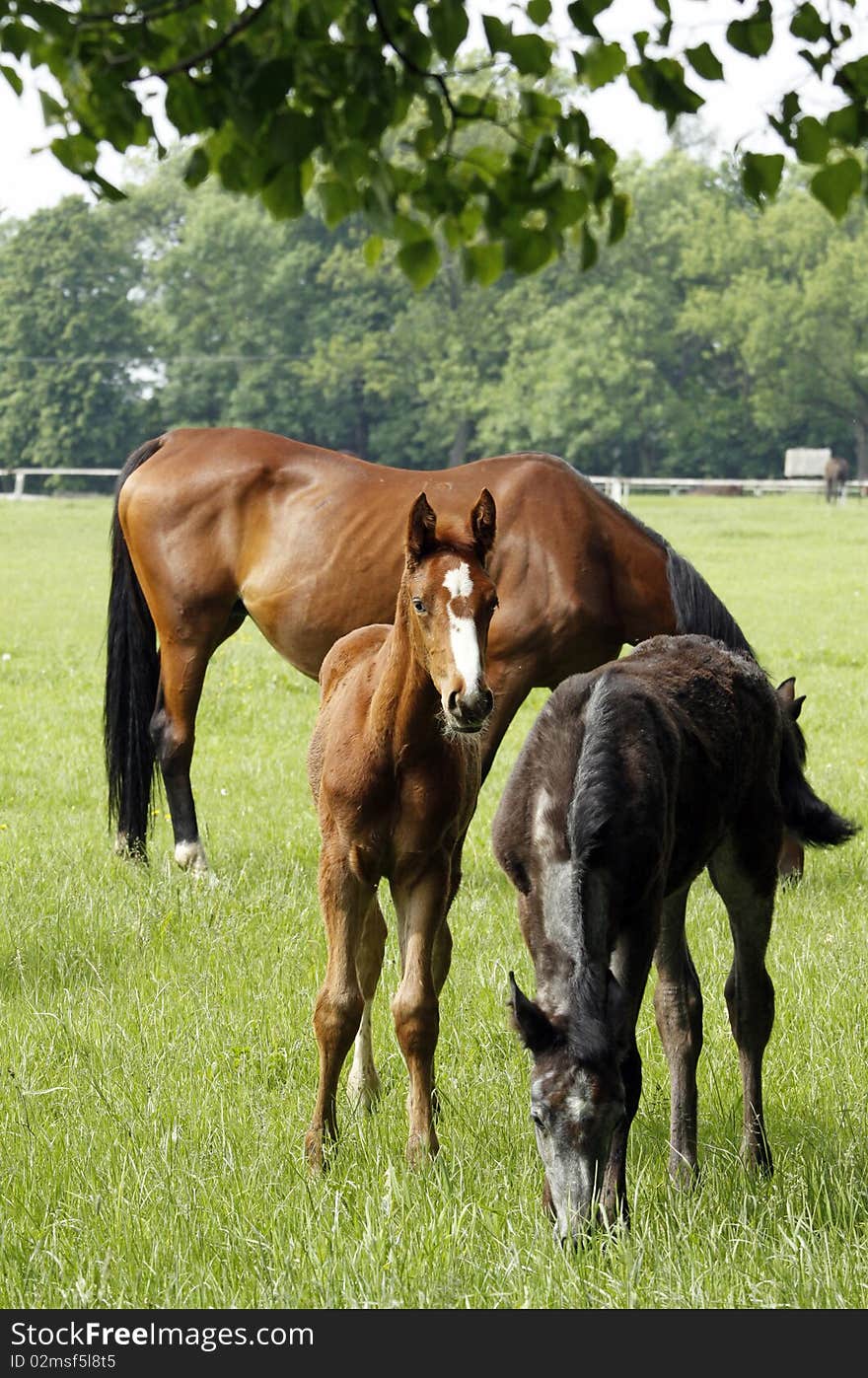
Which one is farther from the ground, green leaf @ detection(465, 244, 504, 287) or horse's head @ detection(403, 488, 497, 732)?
green leaf @ detection(465, 244, 504, 287)

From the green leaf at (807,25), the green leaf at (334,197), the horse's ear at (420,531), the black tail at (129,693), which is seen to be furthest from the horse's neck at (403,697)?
the black tail at (129,693)

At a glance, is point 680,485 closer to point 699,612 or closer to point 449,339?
point 449,339

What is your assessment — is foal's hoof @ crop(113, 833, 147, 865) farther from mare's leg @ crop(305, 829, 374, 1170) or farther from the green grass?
mare's leg @ crop(305, 829, 374, 1170)

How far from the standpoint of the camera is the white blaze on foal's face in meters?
3.79

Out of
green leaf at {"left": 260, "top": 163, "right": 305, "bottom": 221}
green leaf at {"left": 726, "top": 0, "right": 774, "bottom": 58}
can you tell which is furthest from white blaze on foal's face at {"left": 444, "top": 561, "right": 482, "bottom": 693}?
green leaf at {"left": 726, "top": 0, "right": 774, "bottom": 58}

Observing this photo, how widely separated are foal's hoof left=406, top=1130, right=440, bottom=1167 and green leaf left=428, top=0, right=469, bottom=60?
2.89m

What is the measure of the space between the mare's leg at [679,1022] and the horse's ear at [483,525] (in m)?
1.10

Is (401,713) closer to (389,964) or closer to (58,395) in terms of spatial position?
(389,964)

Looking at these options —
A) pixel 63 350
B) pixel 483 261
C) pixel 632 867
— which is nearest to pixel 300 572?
pixel 483 261

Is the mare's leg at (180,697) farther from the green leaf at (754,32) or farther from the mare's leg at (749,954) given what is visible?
the green leaf at (754,32)

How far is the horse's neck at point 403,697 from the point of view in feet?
14.0

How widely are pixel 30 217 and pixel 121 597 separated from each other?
68868mm
